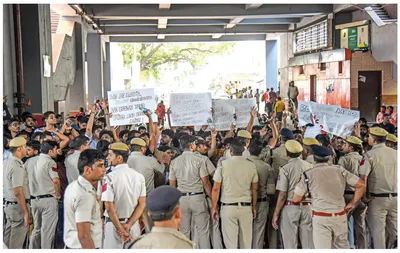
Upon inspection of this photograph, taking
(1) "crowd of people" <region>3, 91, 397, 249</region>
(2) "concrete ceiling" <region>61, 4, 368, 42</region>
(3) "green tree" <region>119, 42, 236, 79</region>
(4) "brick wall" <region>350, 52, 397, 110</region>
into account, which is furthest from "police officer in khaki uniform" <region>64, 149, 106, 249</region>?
(3) "green tree" <region>119, 42, 236, 79</region>

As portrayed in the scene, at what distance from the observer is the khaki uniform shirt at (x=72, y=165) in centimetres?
747

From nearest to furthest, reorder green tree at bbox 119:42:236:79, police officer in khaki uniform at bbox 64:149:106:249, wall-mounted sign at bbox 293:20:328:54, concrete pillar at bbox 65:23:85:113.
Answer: police officer in khaki uniform at bbox 64:149:106:249 → wall-mounted sign at bbox 293:20:328:54 → concrete pillar at bbox 65:23:85:113 → green tree at bbox 119:42:236:79

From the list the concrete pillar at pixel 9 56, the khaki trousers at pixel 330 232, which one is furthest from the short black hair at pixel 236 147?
the concrete pillar at pixel 9 56

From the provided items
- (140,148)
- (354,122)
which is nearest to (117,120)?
(140,148)

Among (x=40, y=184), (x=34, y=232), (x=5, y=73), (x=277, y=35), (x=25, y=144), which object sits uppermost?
(x=277, y=35)

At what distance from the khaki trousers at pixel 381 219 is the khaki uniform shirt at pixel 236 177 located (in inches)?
66.9

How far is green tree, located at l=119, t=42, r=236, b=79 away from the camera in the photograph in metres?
52.4

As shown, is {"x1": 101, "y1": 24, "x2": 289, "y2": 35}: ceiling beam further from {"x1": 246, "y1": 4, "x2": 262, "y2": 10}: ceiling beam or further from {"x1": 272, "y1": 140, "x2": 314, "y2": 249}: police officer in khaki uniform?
{"x1": 272, "y1": 140, "x2": 314, "y2": 249}: police officer in khaki uniform

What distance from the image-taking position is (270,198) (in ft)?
26.1

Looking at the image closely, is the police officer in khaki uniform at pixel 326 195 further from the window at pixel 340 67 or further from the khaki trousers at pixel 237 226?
the window at pixel 340 67

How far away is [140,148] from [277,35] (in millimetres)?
28803

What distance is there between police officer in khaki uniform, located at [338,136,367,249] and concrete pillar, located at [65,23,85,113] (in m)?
18.9

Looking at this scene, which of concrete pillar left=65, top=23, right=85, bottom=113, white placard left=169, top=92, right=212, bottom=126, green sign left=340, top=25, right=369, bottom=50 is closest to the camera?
white placard left=169, top=92, right=212, bottom=126

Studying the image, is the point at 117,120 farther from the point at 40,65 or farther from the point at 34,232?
the point at 40,65
